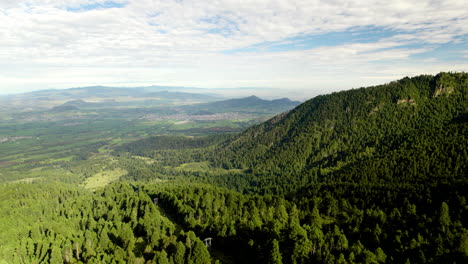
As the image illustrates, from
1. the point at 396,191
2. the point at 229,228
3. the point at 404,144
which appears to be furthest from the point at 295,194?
the point at 404,144

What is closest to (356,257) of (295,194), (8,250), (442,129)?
(295,194)

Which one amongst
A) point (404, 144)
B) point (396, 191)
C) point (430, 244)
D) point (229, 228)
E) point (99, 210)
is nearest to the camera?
point (430, 244)

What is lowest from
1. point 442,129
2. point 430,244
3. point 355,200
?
point 355,200

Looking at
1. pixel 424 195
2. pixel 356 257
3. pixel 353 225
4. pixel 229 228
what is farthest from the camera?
pixel 424 195

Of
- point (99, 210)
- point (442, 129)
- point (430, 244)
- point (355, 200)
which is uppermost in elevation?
point (442, 129)

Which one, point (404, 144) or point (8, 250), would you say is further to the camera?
point (404, 144)

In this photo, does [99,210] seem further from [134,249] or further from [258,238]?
[258,238]

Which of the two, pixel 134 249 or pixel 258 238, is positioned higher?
pixel 258 238

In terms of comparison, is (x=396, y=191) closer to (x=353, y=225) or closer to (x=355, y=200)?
(x=355, y=200)

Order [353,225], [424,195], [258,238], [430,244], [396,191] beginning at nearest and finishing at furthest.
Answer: [430,244], [258,238], [353,225], [424,195], [396,191]
